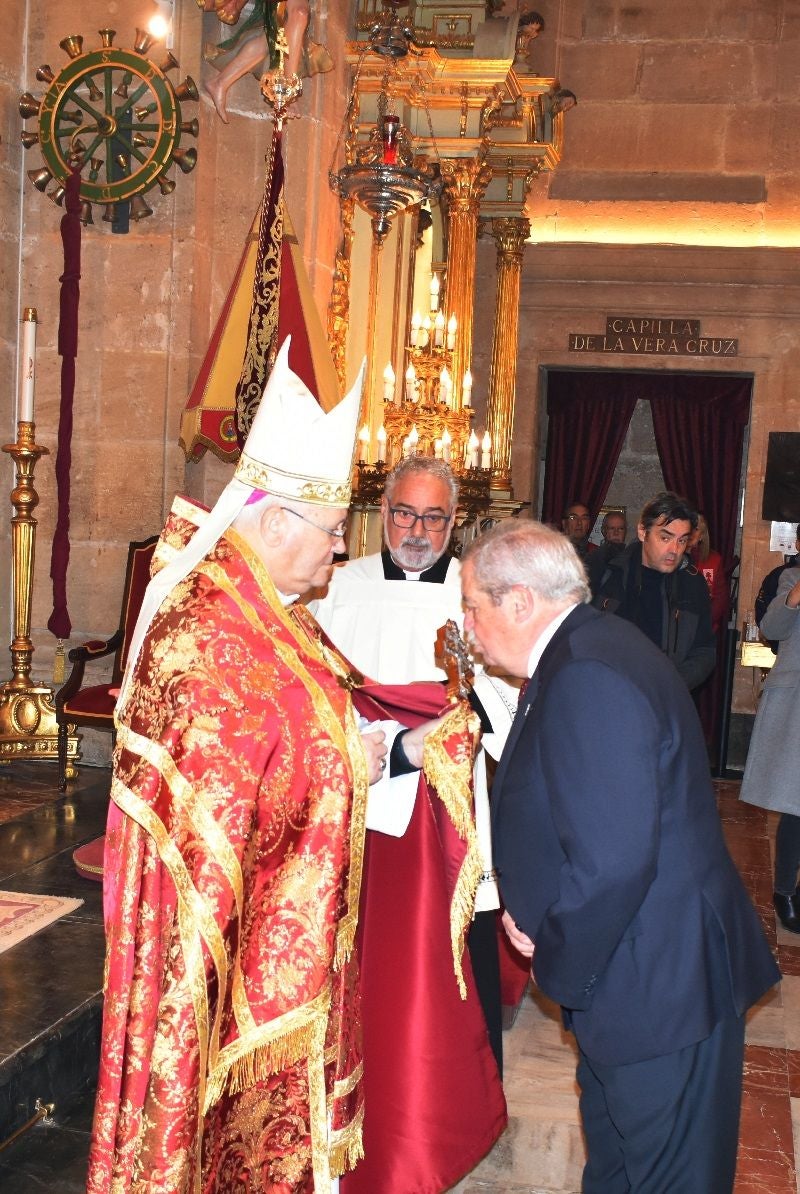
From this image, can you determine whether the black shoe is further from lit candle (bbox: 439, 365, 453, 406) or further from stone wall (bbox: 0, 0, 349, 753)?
stone wall (bbox: 0, 0, 349, 753)

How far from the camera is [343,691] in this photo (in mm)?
2375

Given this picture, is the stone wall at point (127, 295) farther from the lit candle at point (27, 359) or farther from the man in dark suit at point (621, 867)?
the man in dark suit at point (621, 867)

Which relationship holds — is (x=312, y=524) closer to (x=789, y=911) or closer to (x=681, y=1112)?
(x=681, y=1112)

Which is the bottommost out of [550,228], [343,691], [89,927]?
[89,927]

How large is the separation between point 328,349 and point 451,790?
393 centimetres

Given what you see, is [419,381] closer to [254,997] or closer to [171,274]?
[171,274]

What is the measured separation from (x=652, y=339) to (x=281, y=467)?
8.30m

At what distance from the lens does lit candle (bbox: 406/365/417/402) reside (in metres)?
6.86

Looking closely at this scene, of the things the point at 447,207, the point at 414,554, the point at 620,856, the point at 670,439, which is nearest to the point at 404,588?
the point at 414,554

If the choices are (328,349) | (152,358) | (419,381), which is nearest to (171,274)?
(152,358)

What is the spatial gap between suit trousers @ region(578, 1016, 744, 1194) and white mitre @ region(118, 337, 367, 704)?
110 cm

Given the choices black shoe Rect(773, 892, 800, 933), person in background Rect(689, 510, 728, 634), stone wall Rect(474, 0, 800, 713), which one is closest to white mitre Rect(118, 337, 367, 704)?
black shoe Rect(773, 892, 800, 933)

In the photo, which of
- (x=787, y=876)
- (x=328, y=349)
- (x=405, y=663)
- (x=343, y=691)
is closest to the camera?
(x=343, y=691)

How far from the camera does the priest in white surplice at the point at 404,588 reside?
366 centimetres
